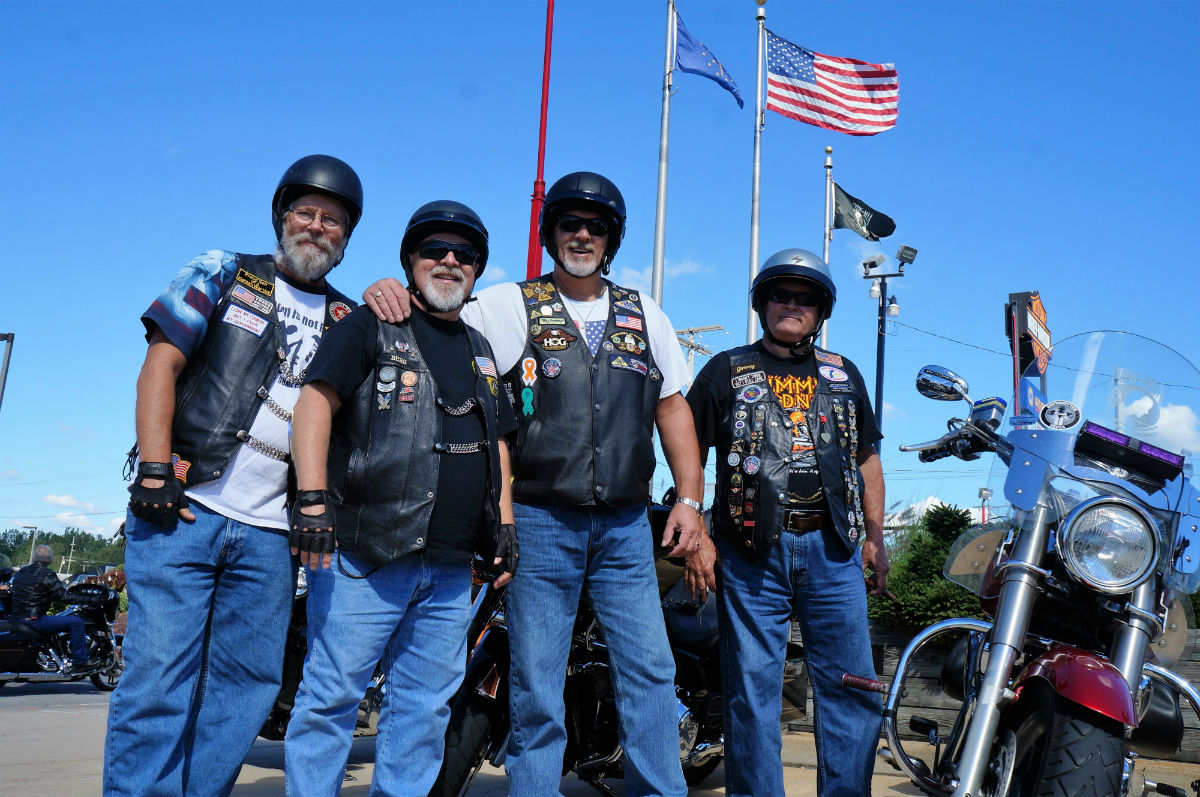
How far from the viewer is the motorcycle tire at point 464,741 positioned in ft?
10.0

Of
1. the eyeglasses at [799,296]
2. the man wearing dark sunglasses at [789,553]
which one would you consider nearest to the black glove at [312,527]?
the man wearing dark sunglasses at [789,553]

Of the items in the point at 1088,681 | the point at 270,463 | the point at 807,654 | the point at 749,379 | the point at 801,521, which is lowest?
the point at 807,654

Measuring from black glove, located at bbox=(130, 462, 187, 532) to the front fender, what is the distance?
2.30 meters

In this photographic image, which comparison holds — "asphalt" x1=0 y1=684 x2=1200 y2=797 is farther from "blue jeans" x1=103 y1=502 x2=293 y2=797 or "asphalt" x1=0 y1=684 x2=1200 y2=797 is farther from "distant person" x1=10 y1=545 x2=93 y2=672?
"distant person" x1=10 y1=545 x2=93 y2=672

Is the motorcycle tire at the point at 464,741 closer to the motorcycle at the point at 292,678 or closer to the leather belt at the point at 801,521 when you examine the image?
the motorcycle at the point at 292,678

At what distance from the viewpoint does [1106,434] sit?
285 cm

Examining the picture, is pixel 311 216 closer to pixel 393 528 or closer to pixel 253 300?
pixel 253 300

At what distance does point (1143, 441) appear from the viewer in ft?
9.43

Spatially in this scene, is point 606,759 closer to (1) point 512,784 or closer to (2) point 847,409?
(1) point 512,784

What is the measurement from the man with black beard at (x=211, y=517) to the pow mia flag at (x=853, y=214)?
15304mm

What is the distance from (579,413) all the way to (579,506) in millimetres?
286

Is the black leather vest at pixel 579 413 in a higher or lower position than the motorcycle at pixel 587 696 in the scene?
higher

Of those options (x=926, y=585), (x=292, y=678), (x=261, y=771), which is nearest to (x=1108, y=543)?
(x=292, y=678)

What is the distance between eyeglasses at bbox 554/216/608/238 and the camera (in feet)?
10.4
